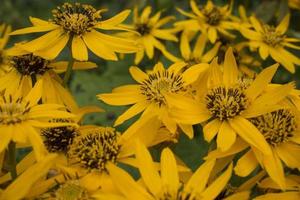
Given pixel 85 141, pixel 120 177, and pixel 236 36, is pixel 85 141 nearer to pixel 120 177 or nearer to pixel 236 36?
pixel 120 177

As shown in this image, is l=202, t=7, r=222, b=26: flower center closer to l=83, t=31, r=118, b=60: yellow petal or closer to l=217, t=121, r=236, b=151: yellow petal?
l=83, t=31, r=118, b=60: yellow petal

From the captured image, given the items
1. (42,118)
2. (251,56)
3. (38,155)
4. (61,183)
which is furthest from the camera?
(251,56)

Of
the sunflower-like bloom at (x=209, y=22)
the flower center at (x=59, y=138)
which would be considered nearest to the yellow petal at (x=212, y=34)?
the sunflower-like bloom at (x=209, y=22)

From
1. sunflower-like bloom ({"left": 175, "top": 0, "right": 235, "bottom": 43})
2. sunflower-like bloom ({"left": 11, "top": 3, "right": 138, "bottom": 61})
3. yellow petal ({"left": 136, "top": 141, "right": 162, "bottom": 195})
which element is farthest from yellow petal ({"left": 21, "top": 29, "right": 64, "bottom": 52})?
sunflower-like bloom ({"left": 175, "top": 0, "right": 235, "bottom": 43})

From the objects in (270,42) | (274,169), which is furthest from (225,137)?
(270,42)

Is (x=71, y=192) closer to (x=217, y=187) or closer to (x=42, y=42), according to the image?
(x=217, y=187)

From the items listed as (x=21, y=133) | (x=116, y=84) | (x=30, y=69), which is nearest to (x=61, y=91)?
(x=30, y=69)
